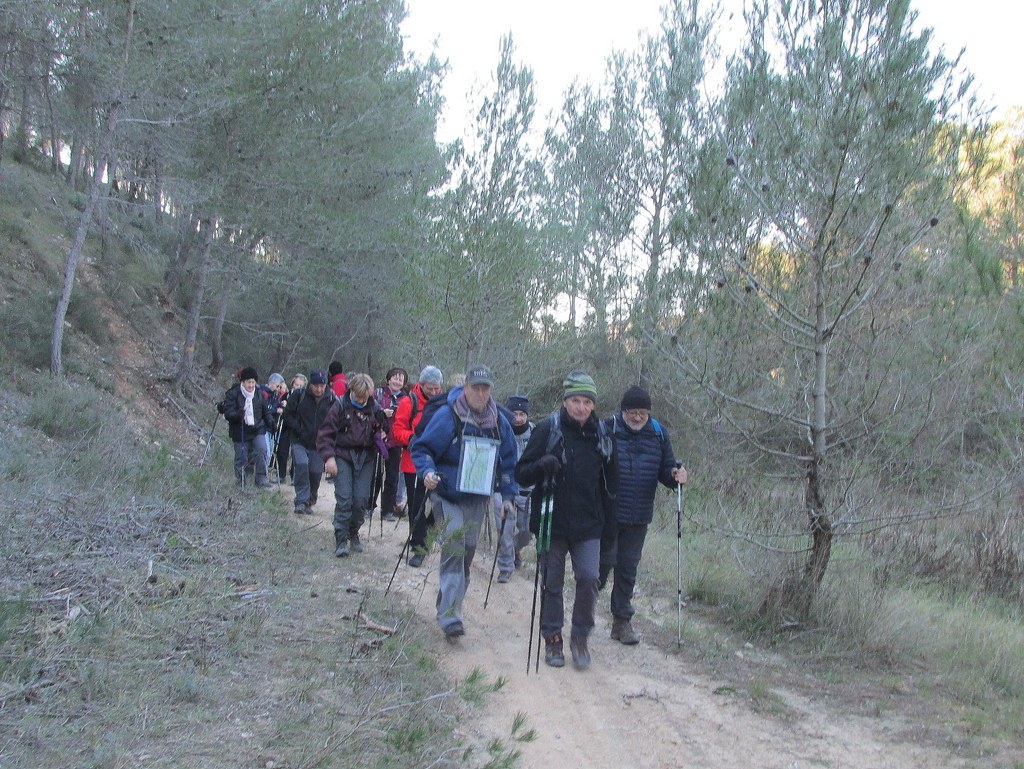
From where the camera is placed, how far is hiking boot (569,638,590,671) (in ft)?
18.6

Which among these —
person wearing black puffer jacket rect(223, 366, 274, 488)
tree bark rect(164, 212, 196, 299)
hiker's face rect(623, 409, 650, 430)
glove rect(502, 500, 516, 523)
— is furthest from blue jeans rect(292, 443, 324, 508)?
tree bark rect(164, 212, 196, 299)

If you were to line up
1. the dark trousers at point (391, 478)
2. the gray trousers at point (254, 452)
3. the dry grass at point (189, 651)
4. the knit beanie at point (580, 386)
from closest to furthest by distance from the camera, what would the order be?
the dry grass at point (189, 651) → the knit beanie at point (580, 386) → the dark trousers at point (391, 478) → the gray trousers at point (254, 452)

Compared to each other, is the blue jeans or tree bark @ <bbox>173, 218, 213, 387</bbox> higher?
tree bark @ <bbox>173, 218, 213, 387</bbox>

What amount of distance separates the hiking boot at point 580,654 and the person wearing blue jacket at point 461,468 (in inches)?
32.6

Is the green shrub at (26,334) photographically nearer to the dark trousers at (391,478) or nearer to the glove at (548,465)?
the dark trousers at (391,478)

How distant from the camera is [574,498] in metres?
5.79

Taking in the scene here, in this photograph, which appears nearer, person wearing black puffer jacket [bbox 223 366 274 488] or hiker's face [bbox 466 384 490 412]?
hiker's face [bbox 466 384 490 412]

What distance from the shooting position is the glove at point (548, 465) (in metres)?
5.55

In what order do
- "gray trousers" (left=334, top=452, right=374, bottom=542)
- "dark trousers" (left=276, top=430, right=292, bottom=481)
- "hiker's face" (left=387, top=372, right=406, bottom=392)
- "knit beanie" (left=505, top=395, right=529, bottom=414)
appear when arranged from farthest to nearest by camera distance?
"dark trousers" (left=276, top=430, right=292, bottom=481) < "hiker's face" (left=387, top=372, right=406, bottom=392) < "knit beanie" (left=505, top=395, right=529, bottom=414) < "gray trousers" (left=334, top=452, right=374, bottom=542)

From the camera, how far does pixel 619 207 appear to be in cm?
1912

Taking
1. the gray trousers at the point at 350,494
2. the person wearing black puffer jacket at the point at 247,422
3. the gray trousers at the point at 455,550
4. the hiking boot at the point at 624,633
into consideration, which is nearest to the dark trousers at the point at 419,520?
the gray trousers at the point at 455,550

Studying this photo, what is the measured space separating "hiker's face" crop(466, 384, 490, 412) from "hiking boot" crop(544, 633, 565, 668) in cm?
177

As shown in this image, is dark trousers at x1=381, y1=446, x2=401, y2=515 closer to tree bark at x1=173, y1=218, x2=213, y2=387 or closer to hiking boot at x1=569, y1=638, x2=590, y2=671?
hiking boot at x1=569, y1=638, x2=590, y2=671

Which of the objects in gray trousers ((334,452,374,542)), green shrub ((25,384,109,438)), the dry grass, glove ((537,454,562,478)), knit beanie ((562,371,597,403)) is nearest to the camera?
the dry grass
